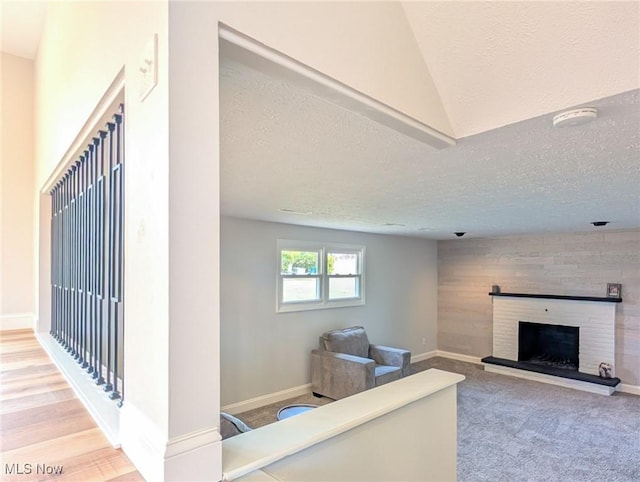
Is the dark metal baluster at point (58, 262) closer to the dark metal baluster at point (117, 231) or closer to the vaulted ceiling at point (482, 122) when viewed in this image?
the vaulted ceiling at point (482, 122)

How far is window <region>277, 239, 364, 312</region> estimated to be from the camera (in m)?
5.28

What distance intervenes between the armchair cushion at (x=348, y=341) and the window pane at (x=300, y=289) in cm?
62

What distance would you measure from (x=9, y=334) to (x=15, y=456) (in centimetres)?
289

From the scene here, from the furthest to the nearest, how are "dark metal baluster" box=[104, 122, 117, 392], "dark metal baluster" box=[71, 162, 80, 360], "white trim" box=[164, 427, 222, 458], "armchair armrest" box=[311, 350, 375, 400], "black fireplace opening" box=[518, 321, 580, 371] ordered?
"black fireplace opening" box=[518, 321, 580, 371] < "armchair armrest" box=[311, 350, 375, 400] < "dark metal baluster" box=[71, 162, 80, 360] < "dark metal baluster" box=[104, 122, 117, 392] < "white trim" box=[164, 427, 222, 458]

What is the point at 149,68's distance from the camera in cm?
94

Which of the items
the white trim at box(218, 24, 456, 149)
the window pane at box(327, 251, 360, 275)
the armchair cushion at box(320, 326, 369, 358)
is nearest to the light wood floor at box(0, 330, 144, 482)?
Result: the white trim at box(218, 24, 456, 149)

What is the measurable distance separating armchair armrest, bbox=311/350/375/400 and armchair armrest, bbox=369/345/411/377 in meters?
0.70

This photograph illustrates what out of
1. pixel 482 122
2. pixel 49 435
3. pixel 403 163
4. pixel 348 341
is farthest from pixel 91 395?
pixel 348 341

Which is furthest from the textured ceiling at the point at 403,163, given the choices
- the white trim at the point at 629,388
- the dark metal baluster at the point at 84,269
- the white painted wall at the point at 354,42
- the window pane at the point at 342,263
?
the white trim at the point at 629,388

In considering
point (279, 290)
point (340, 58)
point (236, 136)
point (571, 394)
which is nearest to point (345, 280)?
point (279, 290)

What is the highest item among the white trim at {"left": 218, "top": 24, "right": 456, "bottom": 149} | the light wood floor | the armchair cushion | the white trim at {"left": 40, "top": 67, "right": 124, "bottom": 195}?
the white trim at {"left": 40, "top": 67, "right": 124, "bottom": 195}

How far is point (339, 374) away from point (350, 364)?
0.83ft
